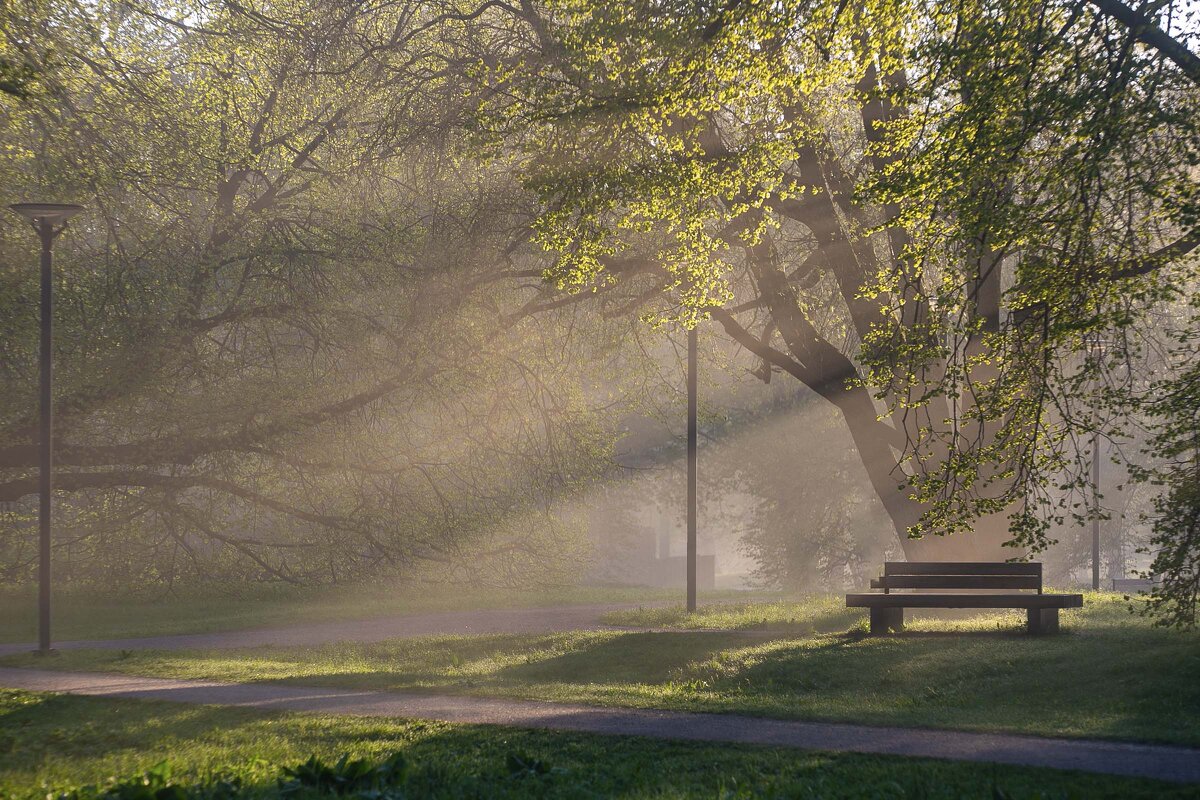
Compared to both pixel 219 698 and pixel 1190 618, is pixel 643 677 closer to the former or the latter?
pixel 219 698

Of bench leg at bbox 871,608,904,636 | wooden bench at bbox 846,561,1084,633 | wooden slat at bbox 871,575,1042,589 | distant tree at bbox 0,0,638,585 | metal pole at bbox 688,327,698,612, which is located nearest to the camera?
wooden bench at bbox 846,561,1084,633

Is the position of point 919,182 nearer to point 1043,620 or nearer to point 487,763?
point 1043,620

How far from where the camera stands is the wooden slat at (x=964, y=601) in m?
13.7

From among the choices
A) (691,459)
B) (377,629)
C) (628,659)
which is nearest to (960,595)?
(628,659)

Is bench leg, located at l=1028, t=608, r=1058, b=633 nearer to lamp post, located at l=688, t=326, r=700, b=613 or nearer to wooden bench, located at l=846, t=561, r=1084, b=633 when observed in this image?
wooden bench, located at l=846, t=561, r=1084, b=633

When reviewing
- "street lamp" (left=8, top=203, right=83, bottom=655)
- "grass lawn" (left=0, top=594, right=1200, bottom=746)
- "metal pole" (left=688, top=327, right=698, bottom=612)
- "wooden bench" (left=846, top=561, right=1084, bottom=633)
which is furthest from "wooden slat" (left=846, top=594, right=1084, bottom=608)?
"street lamp" (left=8, top=203, right=83, bottom=655)

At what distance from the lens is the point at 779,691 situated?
39.6 ft

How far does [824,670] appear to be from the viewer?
12.7 m

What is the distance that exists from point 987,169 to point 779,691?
18.5ft

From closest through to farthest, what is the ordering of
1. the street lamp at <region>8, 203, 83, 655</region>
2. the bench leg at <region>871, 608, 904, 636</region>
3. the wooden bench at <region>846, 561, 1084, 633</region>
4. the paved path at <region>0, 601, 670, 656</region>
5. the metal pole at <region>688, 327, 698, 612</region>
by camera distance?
the wooden bench at <region>846, 561, 1084, 633</region> → the bench leg at <region>871, 608, 904, 636</region> → the street lamp at <region>8, 203, 83, 655</region> → the paved path at <region>0, 601, 670, 656</region> → the metal pole at <region>688, 327, 698, 612</region>

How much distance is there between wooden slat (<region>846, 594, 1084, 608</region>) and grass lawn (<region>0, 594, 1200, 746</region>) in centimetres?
39

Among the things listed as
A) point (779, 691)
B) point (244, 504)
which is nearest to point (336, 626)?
point (244, 504)

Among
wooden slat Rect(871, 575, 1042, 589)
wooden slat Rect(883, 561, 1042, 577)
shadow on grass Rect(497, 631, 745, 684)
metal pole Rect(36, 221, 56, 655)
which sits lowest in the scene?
shadow on grass Rect(497, 631, 745, 684)

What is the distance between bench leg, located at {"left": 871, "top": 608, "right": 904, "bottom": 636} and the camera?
14.9 meters
